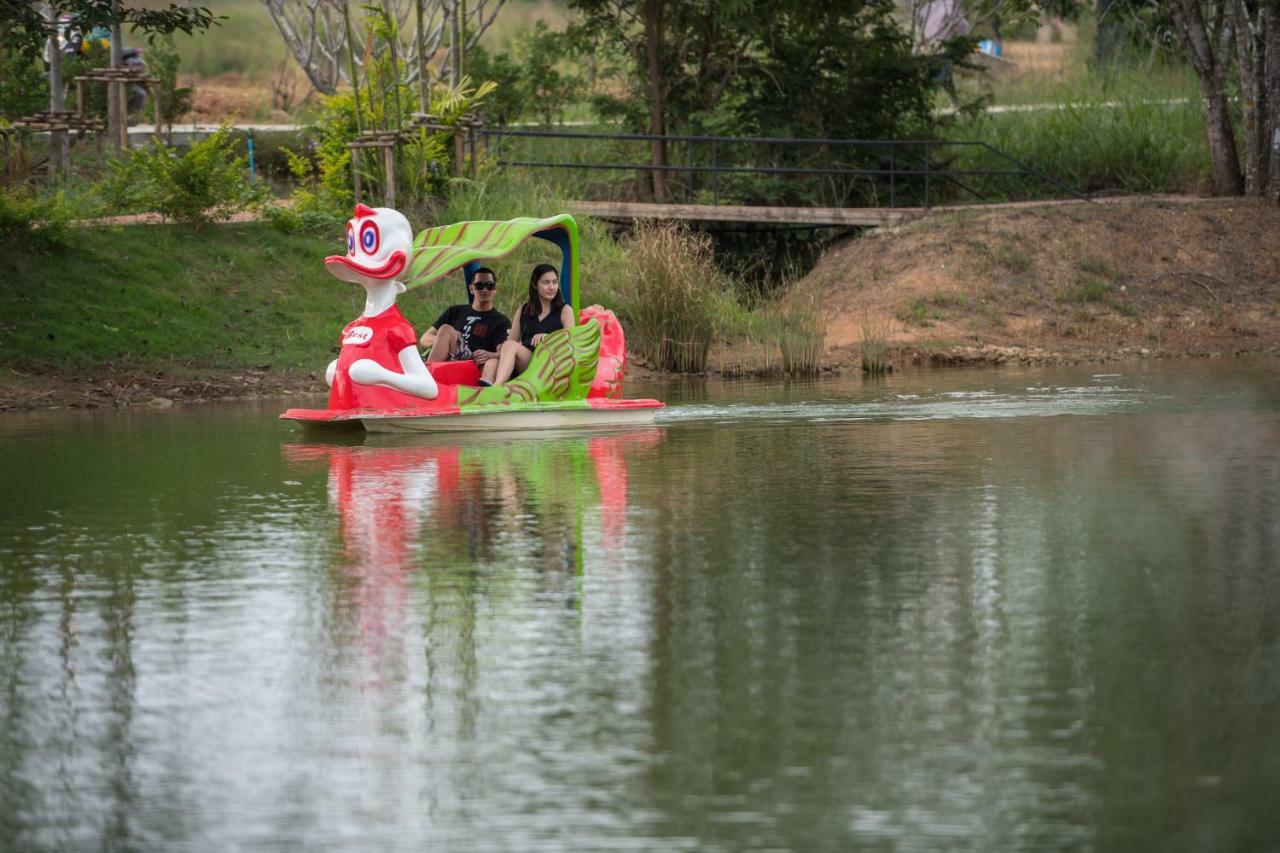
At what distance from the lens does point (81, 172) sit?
97.9 feet

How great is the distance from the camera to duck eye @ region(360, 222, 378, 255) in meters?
17.6

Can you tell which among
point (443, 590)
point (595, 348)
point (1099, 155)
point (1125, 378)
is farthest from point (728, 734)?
point (1099, 155)

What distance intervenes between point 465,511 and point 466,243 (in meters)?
6.59

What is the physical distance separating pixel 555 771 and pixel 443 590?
3127mm

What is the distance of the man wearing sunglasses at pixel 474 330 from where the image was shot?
18453mm

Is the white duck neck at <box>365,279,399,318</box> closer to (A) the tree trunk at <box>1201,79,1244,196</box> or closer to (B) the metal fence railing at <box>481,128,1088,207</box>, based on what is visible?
(B) the metal fence railing at <box>481,128,1088,207</box>

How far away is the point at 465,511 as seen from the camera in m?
12.3

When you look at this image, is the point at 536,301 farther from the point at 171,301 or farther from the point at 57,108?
the point at 57,108

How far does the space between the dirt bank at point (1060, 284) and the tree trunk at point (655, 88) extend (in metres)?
3.64

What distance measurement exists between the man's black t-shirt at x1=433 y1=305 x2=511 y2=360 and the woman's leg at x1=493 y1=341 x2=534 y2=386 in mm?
476

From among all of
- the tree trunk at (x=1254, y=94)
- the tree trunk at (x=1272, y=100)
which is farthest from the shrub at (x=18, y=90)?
the tree trunk at (x=1272, y=100)

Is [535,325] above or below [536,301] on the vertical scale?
below

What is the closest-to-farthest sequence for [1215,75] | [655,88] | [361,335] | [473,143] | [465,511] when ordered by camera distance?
[465,511] → [361,335] → [473,143] → [1215,75] → [655,88]

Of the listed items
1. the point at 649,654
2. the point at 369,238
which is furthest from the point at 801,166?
the point at 649,654
